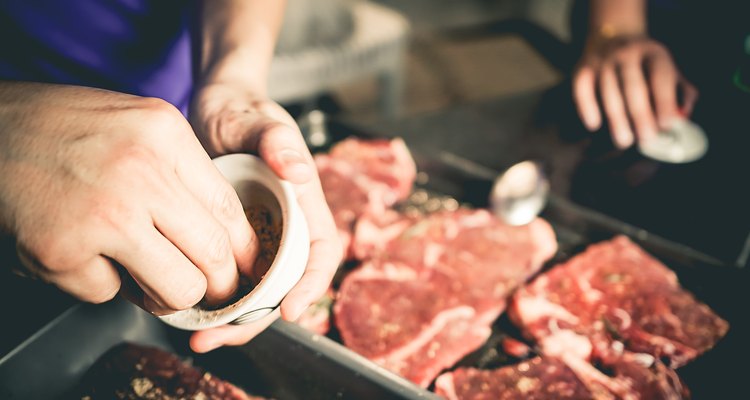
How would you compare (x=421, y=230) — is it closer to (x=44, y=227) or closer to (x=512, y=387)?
(x=512, y=387)

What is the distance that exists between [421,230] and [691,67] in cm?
182

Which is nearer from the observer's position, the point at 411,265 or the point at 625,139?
the point at 411,265

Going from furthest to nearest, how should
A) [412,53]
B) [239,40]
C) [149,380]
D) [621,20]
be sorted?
[412,53] < [621,20] < [239,40] < [149,380]

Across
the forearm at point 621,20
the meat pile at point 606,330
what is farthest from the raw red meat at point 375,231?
the forearm at point 621,20

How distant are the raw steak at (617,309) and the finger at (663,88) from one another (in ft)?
2.38

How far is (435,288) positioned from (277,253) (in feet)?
2.93

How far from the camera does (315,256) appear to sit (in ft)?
4.14

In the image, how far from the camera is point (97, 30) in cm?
153

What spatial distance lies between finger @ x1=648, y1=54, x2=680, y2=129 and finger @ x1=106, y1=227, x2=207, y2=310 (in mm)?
2085

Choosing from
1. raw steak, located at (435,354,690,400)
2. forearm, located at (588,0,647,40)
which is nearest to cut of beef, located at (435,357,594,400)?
raw steak, located at (435,354,690,400)

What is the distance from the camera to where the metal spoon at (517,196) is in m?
2.03

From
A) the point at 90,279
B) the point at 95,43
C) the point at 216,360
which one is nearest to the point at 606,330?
the point at 216,360

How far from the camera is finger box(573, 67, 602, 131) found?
7.38 ft

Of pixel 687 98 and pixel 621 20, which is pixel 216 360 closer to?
pixel 687 98
